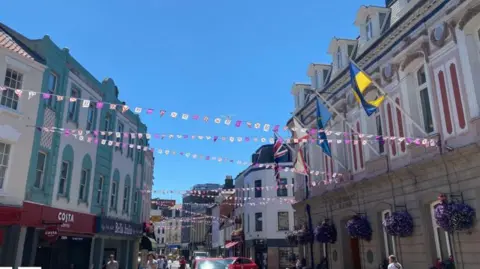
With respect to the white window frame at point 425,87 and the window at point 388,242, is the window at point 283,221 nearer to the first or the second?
the window at point 388,242

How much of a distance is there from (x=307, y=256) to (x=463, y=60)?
14917 millimetres

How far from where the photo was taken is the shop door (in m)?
18.2

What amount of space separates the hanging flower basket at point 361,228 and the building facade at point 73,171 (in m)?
8.75

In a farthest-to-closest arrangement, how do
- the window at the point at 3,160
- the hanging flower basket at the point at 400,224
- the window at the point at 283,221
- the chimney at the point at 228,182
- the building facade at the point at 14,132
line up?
the chimney at the point at 228,182, the window at the point at 283,221, the window at the point at 3,160, the building facade at the point at 14,132, the hanging flower basket at the point at 400,224

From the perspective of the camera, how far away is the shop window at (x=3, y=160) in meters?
13.9

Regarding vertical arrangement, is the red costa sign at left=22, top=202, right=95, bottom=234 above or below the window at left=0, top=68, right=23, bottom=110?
below

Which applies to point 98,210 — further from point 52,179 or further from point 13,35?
point 13,35

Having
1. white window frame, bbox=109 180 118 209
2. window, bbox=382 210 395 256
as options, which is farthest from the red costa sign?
window, bbox=382 210 395 256

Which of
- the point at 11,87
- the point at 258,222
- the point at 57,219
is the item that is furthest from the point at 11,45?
the point at 258,222

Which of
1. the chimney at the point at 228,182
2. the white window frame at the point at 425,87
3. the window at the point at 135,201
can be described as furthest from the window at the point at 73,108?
the chimney at the point at 228,182

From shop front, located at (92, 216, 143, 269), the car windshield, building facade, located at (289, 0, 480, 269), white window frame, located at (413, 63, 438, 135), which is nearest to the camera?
building facade, located at (289, 0, 480, 269)

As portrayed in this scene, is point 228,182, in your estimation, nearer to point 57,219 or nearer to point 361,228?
point 57,219

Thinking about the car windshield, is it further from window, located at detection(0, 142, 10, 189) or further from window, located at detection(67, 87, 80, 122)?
window, located at detection(67, 87, 80, 122)

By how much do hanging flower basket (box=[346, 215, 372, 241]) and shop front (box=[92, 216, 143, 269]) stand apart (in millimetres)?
12182
